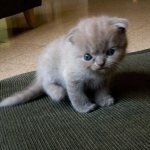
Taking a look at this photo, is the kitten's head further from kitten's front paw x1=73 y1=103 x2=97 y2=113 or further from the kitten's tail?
the kitten's tail

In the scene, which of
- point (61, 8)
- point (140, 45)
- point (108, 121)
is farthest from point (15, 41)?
point (108, 121)

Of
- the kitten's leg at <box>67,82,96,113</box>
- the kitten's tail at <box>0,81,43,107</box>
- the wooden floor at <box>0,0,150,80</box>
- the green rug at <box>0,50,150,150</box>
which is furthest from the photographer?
the wooden floor at <box>0,0,150,80</box>

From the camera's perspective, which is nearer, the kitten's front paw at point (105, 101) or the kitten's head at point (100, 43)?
the kitten's head at point (100, 43)

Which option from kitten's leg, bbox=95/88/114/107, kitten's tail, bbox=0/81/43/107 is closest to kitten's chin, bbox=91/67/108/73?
kitten's leg, bbox=95/88/114/107

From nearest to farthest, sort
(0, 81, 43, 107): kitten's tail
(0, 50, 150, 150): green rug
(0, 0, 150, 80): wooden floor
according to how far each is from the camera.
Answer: (0, 50, 150, 150): green rug
(0, 81, 43, 107): kitten's tail
(0, 0, 150, 80): wooden floor

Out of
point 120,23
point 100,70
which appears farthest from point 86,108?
point 120,23

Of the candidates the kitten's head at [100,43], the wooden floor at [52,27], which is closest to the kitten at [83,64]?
the kitten's head at [100,43]

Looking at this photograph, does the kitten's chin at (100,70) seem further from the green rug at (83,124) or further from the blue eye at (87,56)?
the green rug at (83,124)
